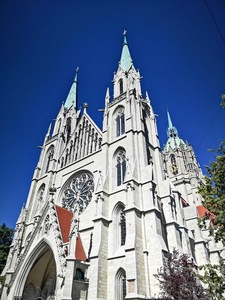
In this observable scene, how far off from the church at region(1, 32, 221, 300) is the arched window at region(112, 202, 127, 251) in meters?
0.07

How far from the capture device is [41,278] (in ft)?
54.1

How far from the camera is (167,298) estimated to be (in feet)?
31.8

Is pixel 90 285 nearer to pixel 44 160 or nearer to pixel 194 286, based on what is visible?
pixel 194 286

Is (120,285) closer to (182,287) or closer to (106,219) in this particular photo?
(106,219)

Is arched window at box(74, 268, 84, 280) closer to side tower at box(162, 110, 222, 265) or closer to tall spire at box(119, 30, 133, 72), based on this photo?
side tower at box(162, 110, 222, 265)

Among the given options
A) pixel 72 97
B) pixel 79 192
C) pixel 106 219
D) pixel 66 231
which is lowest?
pixel 66 231

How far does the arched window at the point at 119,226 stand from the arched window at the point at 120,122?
791cm

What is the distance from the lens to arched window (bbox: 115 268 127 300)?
42.7 ft

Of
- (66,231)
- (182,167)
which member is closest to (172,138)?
(182,167)

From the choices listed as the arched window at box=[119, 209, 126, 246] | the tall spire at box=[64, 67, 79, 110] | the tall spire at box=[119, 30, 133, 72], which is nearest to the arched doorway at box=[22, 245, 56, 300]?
the arched window at box=[119, 209, 126, 246]

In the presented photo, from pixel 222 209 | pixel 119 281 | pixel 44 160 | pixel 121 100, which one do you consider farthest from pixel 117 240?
pixel 44 160

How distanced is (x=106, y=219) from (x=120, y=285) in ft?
13.6

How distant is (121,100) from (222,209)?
1623 centimetres

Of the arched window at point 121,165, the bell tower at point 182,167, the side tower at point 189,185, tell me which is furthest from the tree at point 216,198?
the bell tower at point 182,167
